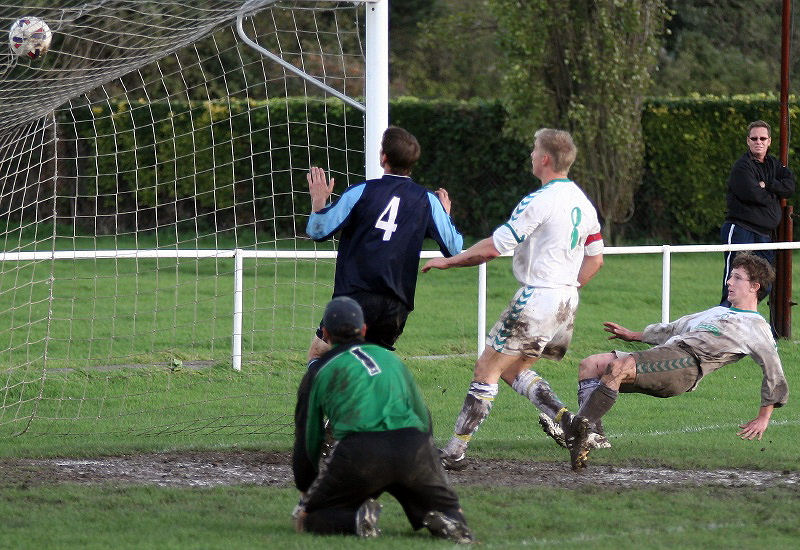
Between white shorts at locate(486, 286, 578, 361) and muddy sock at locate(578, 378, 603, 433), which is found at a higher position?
white shorts at locate(486, 286, 578, 361)

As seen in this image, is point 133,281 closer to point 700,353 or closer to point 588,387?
point 588,387

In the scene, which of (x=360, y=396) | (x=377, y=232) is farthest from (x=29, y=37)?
(x=360, y=396)

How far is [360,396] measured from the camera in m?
5.84

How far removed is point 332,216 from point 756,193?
23.1 feet

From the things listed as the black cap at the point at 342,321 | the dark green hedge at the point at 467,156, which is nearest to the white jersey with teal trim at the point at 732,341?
the black cap at the point at 342,321

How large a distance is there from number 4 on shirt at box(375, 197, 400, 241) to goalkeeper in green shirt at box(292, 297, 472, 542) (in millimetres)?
1360

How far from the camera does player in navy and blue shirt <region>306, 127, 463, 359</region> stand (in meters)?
7.30

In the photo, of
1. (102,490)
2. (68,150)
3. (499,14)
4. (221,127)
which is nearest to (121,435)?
(102,490)

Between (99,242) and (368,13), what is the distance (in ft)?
54.5

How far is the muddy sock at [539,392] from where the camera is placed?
8.06m

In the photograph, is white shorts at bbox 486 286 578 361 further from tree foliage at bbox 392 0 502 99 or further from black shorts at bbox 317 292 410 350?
tree foliage at bbox 392 0 502 99

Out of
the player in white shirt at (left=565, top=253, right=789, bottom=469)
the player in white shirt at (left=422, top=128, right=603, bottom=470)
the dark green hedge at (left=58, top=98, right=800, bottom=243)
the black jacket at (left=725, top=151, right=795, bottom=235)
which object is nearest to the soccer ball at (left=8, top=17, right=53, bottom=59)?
the player in white shirt at (left=422, top=128, right=603, bottom=470)

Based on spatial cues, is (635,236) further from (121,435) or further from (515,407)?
(121,435)

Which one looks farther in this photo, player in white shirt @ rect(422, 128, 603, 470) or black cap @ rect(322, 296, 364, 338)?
player in white shirt @ rect(422, 128, 603, 470)
